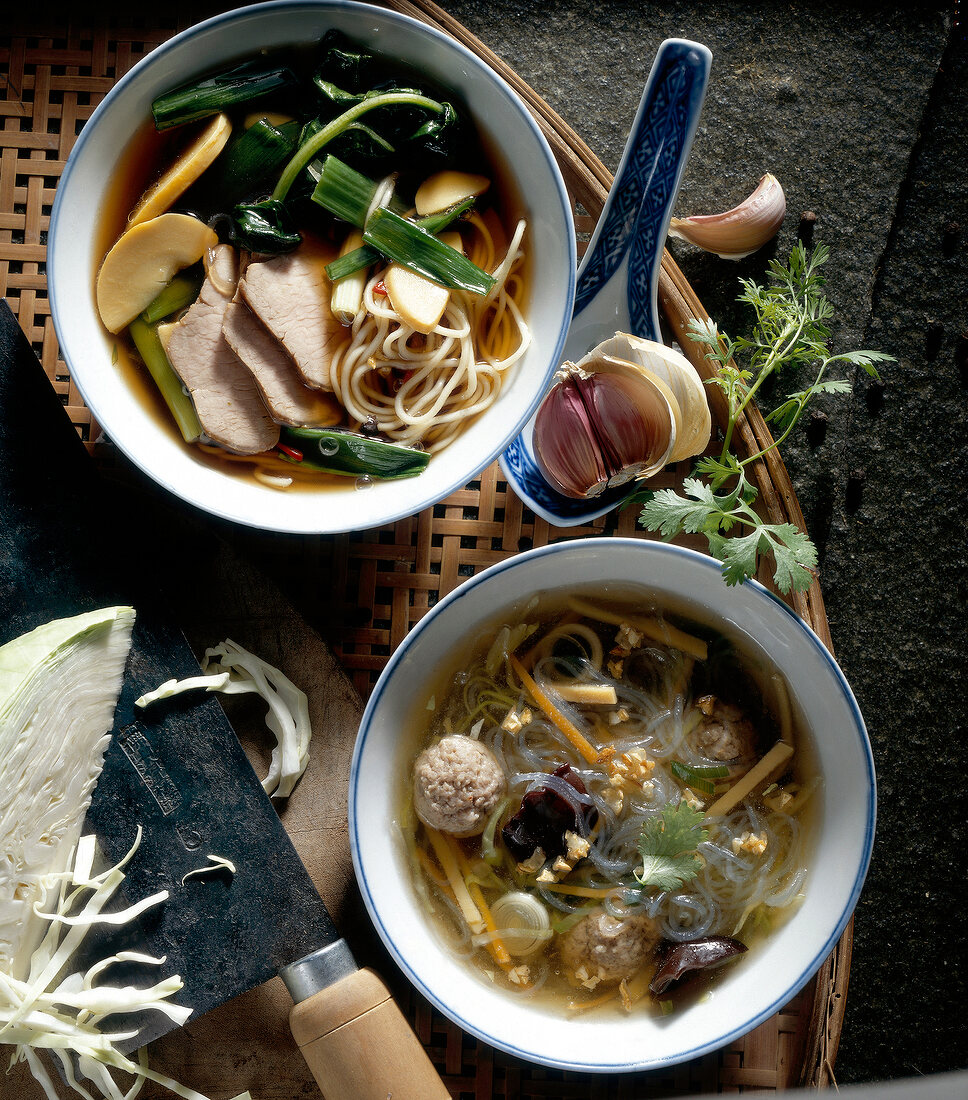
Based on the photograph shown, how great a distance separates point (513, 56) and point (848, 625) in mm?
1487

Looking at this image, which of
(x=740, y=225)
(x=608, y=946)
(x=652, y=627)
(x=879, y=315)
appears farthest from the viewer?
(x=879, y=315)

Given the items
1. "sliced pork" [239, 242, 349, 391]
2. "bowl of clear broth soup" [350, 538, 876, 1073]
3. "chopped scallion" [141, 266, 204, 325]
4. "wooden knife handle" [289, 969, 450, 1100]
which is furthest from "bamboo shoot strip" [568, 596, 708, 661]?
"chopped scallion" [141, 266, 204, 325]

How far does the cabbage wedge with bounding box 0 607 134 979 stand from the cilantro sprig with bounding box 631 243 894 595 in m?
0.96

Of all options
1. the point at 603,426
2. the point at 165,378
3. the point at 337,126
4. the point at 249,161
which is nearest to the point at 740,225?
the point at 603,426

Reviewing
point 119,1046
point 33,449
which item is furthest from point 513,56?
point 119,1046

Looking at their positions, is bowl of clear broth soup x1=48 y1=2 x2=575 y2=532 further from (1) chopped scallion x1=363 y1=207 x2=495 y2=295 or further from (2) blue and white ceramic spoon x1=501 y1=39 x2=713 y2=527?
(2) blue and white ceramic spoon x1=501 y1=39 x2=713 y2=527

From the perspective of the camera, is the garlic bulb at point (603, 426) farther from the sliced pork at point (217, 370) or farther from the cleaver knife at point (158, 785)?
the cleaver knife at point (158, 785)

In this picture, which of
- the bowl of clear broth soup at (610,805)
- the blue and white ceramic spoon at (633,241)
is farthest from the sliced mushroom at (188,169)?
the bowl of clear broth soup at (610,805)

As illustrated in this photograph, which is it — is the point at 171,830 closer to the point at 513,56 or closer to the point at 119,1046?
the point at 119,1046

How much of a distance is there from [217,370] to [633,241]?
787 mm

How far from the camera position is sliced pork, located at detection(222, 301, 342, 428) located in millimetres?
1495

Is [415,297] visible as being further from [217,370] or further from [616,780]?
[616,780]

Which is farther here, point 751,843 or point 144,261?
point 751,843

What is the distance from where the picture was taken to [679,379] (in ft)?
4.96
